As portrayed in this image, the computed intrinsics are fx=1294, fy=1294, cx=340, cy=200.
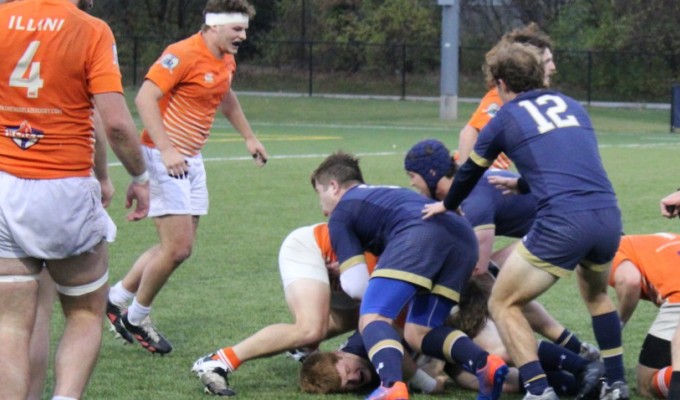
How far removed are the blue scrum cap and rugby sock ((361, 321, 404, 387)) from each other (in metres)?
0.98

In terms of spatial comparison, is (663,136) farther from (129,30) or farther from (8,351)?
(129,30)

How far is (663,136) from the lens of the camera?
28547mm

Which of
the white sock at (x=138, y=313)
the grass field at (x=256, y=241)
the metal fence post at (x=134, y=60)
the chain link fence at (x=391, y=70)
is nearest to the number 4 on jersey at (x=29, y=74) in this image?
the grass field at (x=256, y=241)

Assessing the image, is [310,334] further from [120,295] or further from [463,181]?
[120,295]

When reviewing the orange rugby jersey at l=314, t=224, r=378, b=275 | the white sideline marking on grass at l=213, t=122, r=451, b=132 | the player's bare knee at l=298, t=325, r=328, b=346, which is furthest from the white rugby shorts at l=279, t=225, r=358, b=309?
the white sideline marking on grass at l=213, t=122, r=451, b=132

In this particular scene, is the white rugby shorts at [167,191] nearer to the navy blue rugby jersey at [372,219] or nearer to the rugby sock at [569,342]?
the navy blue rugby jersey at [372,219]

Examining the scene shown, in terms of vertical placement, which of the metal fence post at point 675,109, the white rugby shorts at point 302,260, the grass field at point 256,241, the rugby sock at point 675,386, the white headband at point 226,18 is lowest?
the metal fence post at point 675,109

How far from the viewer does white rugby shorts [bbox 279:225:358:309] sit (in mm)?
6594

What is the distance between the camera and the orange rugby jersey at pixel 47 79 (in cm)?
496

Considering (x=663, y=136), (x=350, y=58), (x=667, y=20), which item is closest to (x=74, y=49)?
(x=663, y=136)

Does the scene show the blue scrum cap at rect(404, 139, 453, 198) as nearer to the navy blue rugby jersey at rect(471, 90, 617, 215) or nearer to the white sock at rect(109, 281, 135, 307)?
the navy blue rugby jersey at rect(471, 90, 617, 215)

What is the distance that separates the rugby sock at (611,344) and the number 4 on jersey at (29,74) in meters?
2.91

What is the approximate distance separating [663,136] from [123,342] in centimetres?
2255

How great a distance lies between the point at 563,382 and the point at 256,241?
5956 mm
